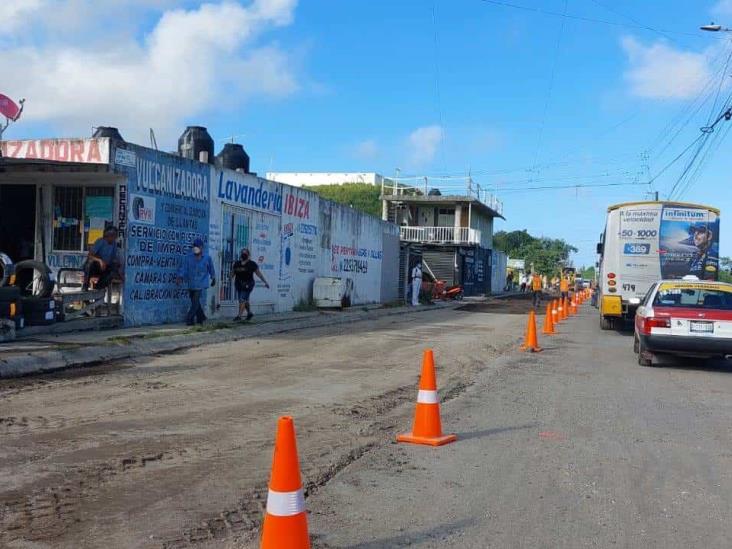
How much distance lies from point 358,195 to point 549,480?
63812mm

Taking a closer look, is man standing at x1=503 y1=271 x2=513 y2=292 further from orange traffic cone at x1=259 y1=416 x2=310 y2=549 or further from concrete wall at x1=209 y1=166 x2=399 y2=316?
orange traffic cone at x1=259 y1=416 x2=310 y2=549

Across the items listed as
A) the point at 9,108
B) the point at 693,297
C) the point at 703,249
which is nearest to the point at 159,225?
the point at 9,108

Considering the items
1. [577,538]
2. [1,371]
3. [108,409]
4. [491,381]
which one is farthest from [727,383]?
[1,371]

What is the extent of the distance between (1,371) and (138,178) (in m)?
6.24

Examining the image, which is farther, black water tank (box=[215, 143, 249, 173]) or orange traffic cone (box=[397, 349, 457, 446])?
black water tank (box=[215, 143, 249, 173])

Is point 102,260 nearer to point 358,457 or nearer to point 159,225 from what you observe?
point 159,225

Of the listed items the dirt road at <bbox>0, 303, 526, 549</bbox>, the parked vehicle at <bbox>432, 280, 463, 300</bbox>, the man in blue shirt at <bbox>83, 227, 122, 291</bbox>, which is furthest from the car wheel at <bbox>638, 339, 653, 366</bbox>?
the parked vehicle at <bbox>432, 280, 463, 300</bbox>

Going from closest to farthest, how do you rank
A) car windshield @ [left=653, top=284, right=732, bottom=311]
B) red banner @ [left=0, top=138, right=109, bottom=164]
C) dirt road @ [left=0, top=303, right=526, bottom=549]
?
dirt road @ [left=0, top=303, right=526, bottom=549], car windshield @ [left=653, top=284, right=732, bottom=311], red banner @ [left=0, top=138, right=109, bottom=164]

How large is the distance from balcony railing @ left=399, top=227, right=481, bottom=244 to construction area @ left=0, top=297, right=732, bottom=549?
39596 millimetres

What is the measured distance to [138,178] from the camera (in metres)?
14.9

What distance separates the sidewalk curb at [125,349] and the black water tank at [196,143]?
5498mm

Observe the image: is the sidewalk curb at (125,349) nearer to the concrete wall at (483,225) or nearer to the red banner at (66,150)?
the red banner at (66,150)

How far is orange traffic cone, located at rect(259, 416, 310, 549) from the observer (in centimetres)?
366

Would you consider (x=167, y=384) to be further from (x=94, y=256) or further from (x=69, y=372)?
(x=94, y=256)
